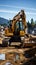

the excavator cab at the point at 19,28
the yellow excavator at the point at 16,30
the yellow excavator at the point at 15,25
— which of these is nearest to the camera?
the yellow excavator at the point at 15,25

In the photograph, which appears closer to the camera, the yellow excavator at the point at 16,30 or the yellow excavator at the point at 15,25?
the yellow excavator at the point at 15,25

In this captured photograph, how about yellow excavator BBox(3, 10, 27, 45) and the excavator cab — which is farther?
the excavator cab

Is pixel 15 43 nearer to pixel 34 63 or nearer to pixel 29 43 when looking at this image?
pixel 29 43

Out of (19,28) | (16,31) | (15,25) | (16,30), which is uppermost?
(15,25)

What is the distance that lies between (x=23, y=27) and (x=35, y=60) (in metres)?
7.47

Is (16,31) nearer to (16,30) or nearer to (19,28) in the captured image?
(16,30)

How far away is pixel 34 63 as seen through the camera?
32.7ft

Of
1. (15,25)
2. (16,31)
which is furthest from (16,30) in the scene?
(15,25)

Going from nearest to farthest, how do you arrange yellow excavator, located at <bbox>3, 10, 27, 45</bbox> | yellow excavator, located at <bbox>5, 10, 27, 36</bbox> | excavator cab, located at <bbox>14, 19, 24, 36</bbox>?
yellow excavator, located at <bbox>5, 10, 27, 36</bbox>, yellow excavator, located at <bbox>3, 10, 27, 45</bbox>, excavator cab, located at <bbox>14, 19, 24, 36</bbox>

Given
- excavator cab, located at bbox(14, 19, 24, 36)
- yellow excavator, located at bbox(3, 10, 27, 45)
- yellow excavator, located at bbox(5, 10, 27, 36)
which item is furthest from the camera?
excavator cab, located at bbox(14, 19, 24, 36)

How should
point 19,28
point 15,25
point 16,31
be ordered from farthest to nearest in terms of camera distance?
point 19,28, point 16,31, point 15,25

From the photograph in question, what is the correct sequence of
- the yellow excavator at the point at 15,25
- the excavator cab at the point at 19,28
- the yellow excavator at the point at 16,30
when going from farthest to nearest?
the excavator cab at the point at 19,28
the yellow excavator at the point at 16,30
the yellow excavator at the point at 15,25

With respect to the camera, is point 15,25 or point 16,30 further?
point 16,30

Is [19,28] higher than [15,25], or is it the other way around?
[15,25]
